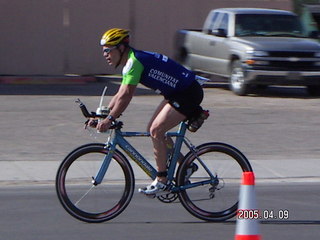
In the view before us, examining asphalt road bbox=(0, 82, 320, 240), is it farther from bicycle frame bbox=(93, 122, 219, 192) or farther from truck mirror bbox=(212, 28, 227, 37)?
truck mirror bbox=(212, 28, 227, 37)

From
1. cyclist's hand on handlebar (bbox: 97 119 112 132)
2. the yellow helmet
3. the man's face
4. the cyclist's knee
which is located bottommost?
the cyclist's knee

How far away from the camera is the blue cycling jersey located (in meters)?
7.38

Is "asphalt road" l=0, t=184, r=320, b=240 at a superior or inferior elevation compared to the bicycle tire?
inferior

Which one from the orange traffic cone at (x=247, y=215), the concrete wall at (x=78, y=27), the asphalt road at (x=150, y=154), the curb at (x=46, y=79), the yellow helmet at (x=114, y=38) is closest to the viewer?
the orange traffic cone at (x=247, y=215)

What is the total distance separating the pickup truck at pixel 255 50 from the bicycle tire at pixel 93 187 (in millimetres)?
10146

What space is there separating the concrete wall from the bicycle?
590 inches

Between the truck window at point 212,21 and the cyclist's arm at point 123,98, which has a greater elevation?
the cyclist's arm at point 123,98

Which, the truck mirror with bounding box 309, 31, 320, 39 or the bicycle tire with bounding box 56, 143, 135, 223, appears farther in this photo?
the truck mirror with bounding box 309, 31, 320, 39

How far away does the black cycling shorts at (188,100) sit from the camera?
7.57m

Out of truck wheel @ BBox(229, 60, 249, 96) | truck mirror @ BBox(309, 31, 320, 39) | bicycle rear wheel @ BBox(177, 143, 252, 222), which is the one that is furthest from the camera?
truck mirror @ BBox(309, 31, 320, 39)

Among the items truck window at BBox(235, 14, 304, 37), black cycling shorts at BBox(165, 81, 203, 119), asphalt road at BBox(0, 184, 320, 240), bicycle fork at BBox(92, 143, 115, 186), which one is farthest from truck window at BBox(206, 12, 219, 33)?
bicycle fork at BBox(92, 143, 115, 186)

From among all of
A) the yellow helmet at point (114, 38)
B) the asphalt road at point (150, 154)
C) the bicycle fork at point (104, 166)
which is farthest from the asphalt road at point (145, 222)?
the yellow helmet at point (114, 38)

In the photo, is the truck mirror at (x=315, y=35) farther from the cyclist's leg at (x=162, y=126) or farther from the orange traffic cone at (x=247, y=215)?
the orange traffic cone at (x=247, y=215)

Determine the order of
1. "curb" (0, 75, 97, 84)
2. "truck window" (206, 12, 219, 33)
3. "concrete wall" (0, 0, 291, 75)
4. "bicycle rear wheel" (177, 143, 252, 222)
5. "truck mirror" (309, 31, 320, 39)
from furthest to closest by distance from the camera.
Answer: "concrete wall" (0, 0, 291, 75) < "curb" (0, 75, 97, 84) < "truck window" (206, 12, 219, 33) < "truck mirror" (309, 31, 320, 39) < "bicycle rear wheel" (177, 143, 252, 222)
